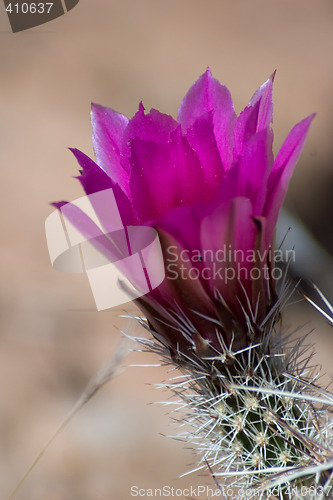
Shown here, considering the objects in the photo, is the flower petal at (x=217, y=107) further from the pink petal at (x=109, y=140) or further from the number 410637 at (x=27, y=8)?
the number 410637 at (x=27, y=8)

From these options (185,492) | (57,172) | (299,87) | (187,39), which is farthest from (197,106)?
(187,39)

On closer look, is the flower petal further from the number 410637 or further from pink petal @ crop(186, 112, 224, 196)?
the number 410637

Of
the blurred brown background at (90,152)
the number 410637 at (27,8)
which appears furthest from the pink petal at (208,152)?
the number 410637 at (27,8)

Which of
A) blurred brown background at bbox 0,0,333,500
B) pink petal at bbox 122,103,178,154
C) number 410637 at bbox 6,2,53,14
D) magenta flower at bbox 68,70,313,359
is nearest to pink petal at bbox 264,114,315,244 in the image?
magenta flower at bbox 68,70,313,359

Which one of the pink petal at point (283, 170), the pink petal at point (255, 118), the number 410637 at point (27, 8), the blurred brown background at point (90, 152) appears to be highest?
the number 410637 at point (27, 8)

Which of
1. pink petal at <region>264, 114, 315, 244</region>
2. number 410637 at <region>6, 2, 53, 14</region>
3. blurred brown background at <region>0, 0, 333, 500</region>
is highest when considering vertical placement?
number 410637 at <region>6, 2, 53, 14</region>
